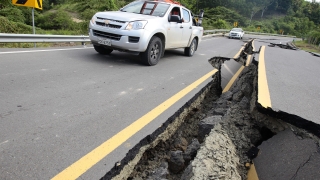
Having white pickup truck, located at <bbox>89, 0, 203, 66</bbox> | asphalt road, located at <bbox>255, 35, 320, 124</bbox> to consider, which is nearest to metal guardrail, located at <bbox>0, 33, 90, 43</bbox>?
white pickup truck, located at <bbox>89, 0, 203, 66</bbox>

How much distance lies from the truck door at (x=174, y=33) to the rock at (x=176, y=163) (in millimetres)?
4773

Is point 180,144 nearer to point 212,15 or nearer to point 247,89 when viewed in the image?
point 247,89

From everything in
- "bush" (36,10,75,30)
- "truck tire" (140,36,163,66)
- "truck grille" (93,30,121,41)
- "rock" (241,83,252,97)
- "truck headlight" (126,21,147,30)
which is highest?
"bush" (36,10,75,30)

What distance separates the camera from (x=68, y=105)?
3.37 m

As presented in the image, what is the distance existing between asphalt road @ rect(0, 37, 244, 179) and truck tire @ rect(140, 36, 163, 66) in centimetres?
22

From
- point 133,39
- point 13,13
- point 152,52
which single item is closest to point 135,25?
point 133,39

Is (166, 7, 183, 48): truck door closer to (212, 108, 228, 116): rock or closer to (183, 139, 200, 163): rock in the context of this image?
(212, 108, 228, 116): rock

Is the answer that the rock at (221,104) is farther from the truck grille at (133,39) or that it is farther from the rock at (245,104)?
the truck grille at (133,39)

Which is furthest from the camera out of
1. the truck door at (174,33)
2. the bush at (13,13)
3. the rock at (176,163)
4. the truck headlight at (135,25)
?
the bush at (13,13)

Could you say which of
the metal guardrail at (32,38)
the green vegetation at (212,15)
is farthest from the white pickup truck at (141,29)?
the green vegetation at (212,15)

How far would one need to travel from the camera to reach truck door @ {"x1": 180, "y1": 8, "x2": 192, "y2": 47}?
785cm

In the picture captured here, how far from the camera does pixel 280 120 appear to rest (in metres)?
2.98

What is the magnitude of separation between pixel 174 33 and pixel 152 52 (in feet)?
3.98

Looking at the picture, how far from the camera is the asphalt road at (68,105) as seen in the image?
88.0 inches
